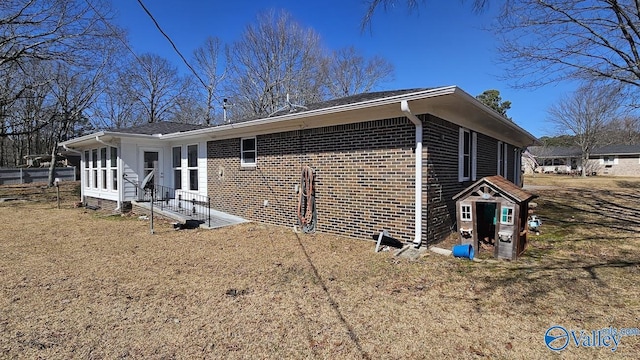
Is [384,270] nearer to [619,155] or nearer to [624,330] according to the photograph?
[624,330]

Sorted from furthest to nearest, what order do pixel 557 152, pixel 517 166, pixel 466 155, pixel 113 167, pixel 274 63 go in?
1. pixel 557 152
2. pixel 274 63
3. pixel 517 166
4. pixel 113 167
5. pixel 466 155

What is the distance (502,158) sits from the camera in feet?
40.1

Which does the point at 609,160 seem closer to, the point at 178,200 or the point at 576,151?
the point at 576,151

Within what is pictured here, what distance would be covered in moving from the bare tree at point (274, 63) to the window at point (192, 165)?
49.1 feet

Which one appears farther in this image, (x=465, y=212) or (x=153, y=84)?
(x=153, y=84)

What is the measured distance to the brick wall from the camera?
6.21 m

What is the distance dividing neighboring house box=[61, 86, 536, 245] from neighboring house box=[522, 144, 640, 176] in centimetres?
3382

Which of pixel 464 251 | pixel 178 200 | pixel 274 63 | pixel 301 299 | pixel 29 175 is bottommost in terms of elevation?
pixel 301 299

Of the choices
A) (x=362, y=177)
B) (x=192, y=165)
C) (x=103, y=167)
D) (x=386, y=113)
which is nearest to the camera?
(x=386, y=113)

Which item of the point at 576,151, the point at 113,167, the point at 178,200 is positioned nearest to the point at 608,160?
the point at 576,151

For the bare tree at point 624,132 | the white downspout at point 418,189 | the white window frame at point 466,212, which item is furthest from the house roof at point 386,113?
the bare tree at point 624,132

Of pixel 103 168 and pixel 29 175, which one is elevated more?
pixel 103 168

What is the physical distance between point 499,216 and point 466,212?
0.53m

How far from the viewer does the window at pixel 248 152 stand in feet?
30.1
